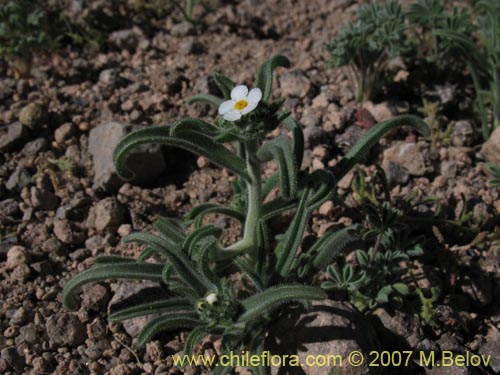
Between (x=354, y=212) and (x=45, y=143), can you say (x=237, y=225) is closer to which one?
(x=354, y=212)

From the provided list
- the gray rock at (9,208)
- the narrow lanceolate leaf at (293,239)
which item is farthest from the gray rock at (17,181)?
the narrow lanceolate leaf at (293,239)

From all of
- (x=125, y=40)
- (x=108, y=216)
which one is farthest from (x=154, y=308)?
(x=125, y=40)

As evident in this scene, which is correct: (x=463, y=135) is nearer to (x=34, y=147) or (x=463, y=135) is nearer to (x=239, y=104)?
(x=239, y=104)

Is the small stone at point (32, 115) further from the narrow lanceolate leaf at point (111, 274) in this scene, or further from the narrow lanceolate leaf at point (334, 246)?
the narrow lanceolate leaf at point (334, 246)

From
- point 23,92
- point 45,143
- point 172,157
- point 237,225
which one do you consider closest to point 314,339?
point 237,225

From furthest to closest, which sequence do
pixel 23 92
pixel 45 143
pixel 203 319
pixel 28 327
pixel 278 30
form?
pixel 278 30 < pixel 23 92 < pixel 45 143 < pixel 28 327 < pixel 203 319

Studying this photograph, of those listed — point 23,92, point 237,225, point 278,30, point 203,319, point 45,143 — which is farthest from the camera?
point 278,30
